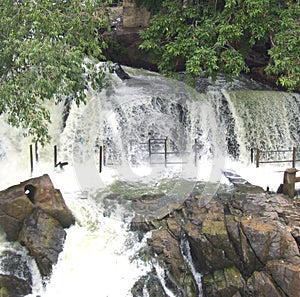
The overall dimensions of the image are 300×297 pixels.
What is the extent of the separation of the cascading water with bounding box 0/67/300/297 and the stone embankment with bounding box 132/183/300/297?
59.7 inches

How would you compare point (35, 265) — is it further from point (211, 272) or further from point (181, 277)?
point (211, 272)

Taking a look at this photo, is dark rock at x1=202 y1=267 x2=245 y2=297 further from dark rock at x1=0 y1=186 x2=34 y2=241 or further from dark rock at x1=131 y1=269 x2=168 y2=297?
dark rock at x1=0 y1=186 x2=34 y2=241

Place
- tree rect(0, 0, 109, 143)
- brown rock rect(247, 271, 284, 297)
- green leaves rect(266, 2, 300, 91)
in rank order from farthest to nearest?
green leaves rect(266, 2, 300, 91), tree rect(0, 0, 109, 143), brown rock rect(247, 271, 284, 297)

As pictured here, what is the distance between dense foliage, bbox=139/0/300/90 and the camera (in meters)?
10.8

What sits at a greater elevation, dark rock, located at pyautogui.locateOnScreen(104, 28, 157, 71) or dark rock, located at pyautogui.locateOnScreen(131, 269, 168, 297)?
dark rock, located at pyautogui.locateOnScreen(104, 28, 157, 71)

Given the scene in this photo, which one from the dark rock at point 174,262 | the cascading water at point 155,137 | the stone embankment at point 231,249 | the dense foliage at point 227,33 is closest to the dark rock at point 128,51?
the cascading water at point 155,137

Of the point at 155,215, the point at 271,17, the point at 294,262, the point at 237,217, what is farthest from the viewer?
the point at 271,17

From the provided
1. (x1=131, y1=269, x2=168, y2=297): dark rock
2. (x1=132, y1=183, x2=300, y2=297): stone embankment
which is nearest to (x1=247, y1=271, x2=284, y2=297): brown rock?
(x1=132, y1=183, x2=300, y2=297): stone embankment

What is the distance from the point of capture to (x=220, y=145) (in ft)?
42.4

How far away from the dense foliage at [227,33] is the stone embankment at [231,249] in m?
4.47

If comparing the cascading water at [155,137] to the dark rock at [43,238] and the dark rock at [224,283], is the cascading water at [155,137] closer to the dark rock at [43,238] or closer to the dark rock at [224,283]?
the dark rock at [43,238]

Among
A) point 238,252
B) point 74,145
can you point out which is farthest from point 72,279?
point 74,145

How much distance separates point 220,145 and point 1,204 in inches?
293

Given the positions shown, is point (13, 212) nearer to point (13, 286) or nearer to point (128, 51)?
point (13, 286)
